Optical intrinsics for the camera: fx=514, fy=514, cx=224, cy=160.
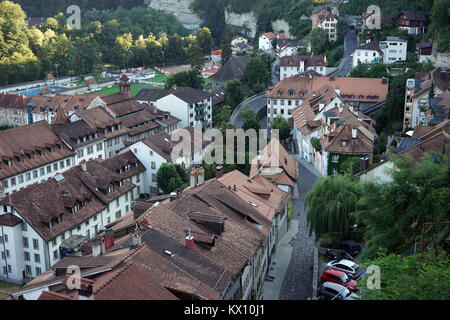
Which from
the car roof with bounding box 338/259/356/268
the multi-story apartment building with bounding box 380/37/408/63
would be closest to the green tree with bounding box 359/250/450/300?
the car roof with bounding box 338/259/356/268

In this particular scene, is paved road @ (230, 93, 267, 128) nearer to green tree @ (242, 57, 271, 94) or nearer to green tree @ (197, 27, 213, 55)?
green tree @ (242, 57, 271, 94)

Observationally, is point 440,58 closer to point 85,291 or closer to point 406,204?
point 406,204

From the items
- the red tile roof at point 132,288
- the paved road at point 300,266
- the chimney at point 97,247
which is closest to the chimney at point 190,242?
the chimney at point 97,247

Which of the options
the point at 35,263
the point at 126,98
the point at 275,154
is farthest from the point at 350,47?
the point at 35,263

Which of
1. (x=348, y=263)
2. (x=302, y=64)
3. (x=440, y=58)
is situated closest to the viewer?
(x=348, y=263)

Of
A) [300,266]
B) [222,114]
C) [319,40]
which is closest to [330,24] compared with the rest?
[319,40]
